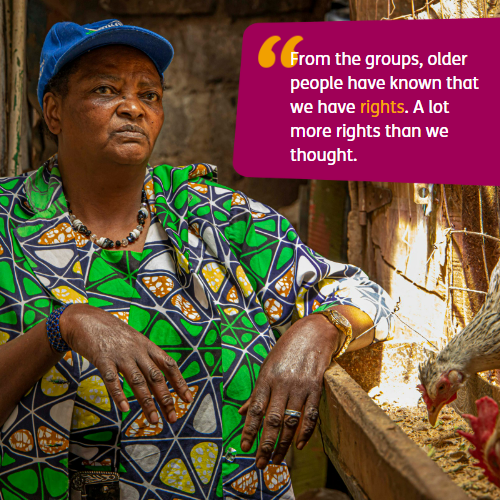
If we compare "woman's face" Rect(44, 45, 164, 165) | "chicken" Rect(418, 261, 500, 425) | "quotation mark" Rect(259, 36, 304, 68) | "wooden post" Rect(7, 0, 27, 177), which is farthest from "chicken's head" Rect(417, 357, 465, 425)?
"wooden post" Rect(7, 0, 27, 177)

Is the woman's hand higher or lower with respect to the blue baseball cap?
lower

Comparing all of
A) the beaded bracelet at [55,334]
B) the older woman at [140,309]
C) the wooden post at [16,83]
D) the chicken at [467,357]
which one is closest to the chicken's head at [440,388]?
the chicken at [467,357]

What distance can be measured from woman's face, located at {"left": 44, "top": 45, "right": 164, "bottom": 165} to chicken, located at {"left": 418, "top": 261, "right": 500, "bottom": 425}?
97 cm

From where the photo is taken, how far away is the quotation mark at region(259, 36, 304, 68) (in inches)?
70.0

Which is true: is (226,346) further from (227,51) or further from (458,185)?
(227,51)

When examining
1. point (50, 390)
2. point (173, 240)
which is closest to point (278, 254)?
point (173, 240)

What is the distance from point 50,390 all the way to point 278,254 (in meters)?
0.72

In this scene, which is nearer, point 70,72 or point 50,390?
point 50,390

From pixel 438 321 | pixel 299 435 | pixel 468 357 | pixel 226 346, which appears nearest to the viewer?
pixel 299 435

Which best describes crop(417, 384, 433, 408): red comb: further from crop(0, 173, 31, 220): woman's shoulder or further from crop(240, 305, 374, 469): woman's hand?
crop(0, 173, 31, 220): woman's shoulder

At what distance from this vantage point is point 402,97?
1.59 m

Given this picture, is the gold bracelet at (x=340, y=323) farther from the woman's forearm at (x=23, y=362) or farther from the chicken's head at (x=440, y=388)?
the woman's forearm at (x=23, y=362)

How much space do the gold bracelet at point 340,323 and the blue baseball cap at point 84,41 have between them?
0.90 m

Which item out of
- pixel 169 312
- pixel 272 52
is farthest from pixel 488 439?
pixel 272 52
